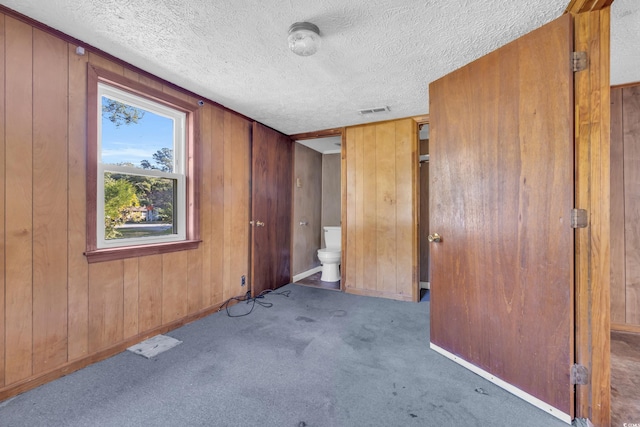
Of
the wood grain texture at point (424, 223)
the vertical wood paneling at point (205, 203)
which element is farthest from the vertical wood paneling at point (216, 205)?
the wood grain texture at point (424, 223)

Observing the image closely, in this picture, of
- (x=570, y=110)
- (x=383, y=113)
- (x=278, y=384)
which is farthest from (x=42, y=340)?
(x=383, y=113)

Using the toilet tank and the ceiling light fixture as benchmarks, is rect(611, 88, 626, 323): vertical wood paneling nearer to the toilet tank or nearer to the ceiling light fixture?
the ceiling light fixture

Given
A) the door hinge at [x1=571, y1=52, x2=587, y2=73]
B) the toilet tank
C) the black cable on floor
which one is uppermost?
the door hinge at [x1=571, y1=52, x2=587, y2=73]

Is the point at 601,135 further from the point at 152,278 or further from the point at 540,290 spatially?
the point at 152,278

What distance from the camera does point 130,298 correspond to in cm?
209

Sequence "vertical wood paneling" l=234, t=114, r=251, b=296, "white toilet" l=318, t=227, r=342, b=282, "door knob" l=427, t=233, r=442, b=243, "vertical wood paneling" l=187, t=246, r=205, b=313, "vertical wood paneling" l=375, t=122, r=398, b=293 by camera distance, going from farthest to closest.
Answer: "white toilet" l=318, t=227, r=342, b=282 → "vertical wood paneling" l=375, t=122, r=398, b=293 → "vertical wood paneling" l=234, t=114, r=251, b=296 → "vertical wood paneling" l=187, t=246, r=205, b=313 → "door knob" l=427, t=233, r=442, b=243

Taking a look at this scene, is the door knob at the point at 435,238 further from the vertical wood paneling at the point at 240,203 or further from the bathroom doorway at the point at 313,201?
the vertical wood paneling at the point at 240,203

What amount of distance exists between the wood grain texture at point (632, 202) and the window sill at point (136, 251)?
378cm

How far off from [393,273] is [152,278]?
2.49 meters

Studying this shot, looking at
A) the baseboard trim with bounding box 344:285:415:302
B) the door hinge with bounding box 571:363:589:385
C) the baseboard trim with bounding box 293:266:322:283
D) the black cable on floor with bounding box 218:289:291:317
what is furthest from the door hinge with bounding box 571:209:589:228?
the baseboard trim with bounding box 293:266:322:283

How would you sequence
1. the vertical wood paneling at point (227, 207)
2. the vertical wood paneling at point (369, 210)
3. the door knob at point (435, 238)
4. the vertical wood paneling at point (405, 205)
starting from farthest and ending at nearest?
the vertical wood paneling at point (369, 210)
the vertical wood paneling at point (405, 205)
the vertical wood paneling at point (227, 207)
the door knob at point (435, 238)

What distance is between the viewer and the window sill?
188 cm

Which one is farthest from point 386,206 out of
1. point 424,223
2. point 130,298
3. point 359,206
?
point 130,298

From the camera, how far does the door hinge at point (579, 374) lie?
52.2 inches
